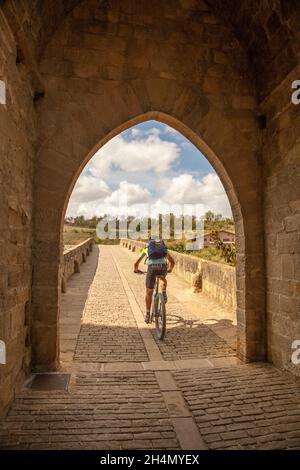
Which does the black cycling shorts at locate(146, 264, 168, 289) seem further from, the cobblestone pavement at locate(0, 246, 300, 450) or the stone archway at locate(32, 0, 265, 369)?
the stone archway at locate(32, 0, 265, 369)

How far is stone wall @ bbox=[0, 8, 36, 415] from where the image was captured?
2682 mm

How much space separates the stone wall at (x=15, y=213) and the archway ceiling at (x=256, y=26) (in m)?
0.46

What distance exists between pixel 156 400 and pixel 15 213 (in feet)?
7.67

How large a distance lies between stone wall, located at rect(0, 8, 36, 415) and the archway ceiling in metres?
0.46

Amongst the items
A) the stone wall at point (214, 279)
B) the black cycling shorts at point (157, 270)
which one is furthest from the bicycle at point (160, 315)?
the stone wall at point (214, 279)

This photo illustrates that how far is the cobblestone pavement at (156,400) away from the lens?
2.50 m

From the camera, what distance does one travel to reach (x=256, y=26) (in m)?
3.92

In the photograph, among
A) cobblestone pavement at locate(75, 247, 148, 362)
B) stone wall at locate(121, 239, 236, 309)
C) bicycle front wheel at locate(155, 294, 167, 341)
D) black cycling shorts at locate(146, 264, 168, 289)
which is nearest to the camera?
cobblestone pavement at locate(75, 247, 148, 362)

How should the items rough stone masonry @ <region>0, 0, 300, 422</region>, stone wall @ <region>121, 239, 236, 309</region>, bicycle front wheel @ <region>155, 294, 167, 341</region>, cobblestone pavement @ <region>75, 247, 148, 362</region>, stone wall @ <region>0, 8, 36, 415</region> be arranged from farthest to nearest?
stone wall @ <region>121, 239, 236, 309</region>
bicycle front wheel @ <region>155, 294, 167, 341</region>
cobblestone pavement @ <region>75, 247, 148, 362</region>
rough stone masonry @ <region>0, 0, 300, 422</region>
stone wall @ <region>0, 8, 36, 415</region>

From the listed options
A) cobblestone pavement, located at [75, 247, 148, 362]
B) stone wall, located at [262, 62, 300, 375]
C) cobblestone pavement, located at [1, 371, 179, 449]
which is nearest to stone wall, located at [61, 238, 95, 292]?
cobblestone pavement, located at [75, 247, 148, 362]

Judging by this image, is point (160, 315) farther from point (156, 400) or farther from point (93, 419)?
point (93, 419)

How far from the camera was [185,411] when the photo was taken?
2926 millimetres

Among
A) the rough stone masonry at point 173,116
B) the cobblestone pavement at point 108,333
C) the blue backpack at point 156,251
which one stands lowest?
the cobblestone pavement at point 108,333

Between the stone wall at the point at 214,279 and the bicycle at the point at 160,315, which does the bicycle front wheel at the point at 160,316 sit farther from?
the stone wall at the point at 214,279
